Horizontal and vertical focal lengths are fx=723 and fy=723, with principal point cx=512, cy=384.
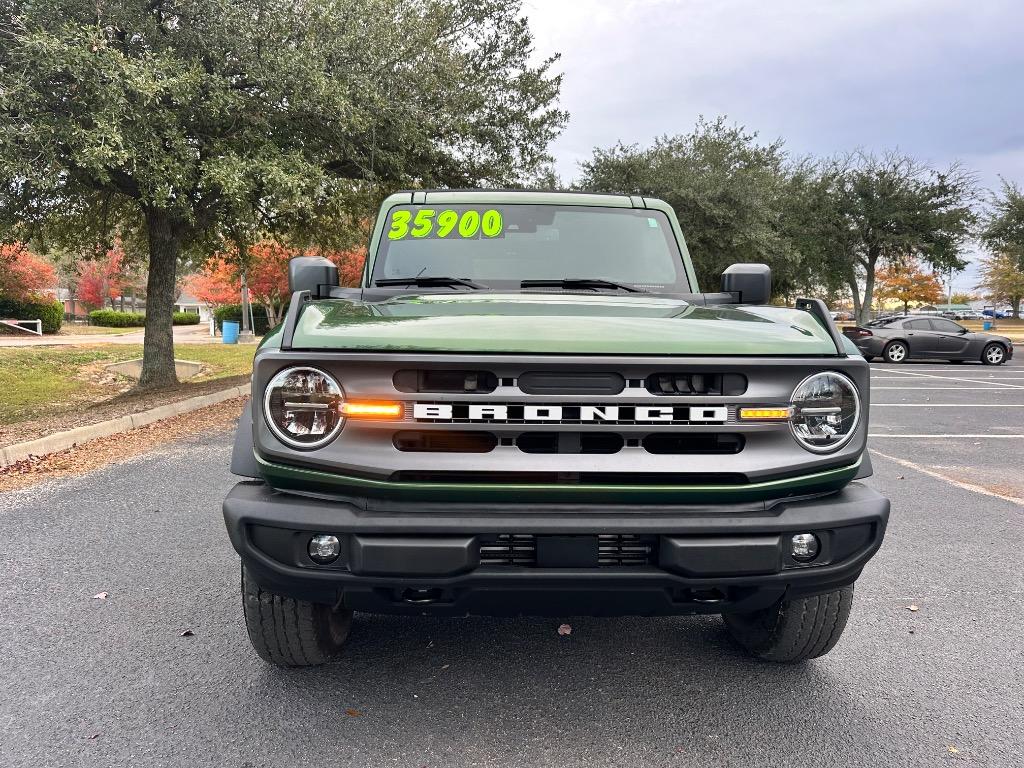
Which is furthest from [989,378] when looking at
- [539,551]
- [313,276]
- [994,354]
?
[539,551]

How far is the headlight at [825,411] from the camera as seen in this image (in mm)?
2236

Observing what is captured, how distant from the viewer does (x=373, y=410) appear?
2.13 meters

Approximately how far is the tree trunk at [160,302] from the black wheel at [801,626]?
11883 mm

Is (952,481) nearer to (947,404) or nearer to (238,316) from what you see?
(947,404)

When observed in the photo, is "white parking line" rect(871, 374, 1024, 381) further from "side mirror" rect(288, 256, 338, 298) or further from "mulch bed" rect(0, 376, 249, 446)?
"side mirror" rect(288, 256, 338, 298)

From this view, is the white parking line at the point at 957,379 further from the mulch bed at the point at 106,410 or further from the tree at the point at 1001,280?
the tree at the point at 1001,280

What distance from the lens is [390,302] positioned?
289 centimetres

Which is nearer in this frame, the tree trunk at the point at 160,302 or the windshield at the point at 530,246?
the windshield at the point at 530,246

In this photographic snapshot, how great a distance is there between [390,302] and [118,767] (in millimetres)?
1793

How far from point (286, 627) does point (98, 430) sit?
639cm

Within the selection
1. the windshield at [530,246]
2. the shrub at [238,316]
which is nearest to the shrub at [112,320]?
the shrub at [238,316]

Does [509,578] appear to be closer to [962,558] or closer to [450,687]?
[450,687]

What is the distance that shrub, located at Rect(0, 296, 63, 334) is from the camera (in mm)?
31297

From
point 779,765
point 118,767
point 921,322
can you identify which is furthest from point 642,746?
point 921,322
